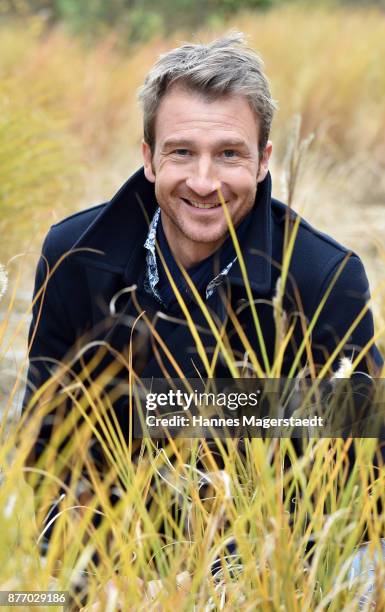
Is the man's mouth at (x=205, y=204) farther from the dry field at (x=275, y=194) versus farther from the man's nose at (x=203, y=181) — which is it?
the dry field at (x=275, y=194)

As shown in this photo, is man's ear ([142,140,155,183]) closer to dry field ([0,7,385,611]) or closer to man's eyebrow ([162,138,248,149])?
man's eyebrow ([162,138,248,149])

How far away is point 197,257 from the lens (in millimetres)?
2213

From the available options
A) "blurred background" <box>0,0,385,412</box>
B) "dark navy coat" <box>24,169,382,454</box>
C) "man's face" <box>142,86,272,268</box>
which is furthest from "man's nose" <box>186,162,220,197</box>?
"blurred background" <box>0,0,385,412</box>

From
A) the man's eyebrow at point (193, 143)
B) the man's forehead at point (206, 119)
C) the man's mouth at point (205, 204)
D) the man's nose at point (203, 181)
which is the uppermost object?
the man's forehead at point (206, 119)

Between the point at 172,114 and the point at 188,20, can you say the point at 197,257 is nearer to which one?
the point at 172,114

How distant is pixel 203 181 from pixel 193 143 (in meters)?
0.11

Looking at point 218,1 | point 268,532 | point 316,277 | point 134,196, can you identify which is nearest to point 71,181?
point 134,196

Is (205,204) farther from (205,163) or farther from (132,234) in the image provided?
(132,234)

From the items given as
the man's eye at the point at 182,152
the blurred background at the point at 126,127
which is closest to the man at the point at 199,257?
the man's eye at the point at 182,152

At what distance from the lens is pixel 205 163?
208 centimetres

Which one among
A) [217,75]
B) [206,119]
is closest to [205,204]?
[206,119]

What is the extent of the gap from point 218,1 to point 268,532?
46.0 feet

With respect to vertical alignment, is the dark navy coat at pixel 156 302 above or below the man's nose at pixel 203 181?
below

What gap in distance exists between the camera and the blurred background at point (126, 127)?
12.2 feet
